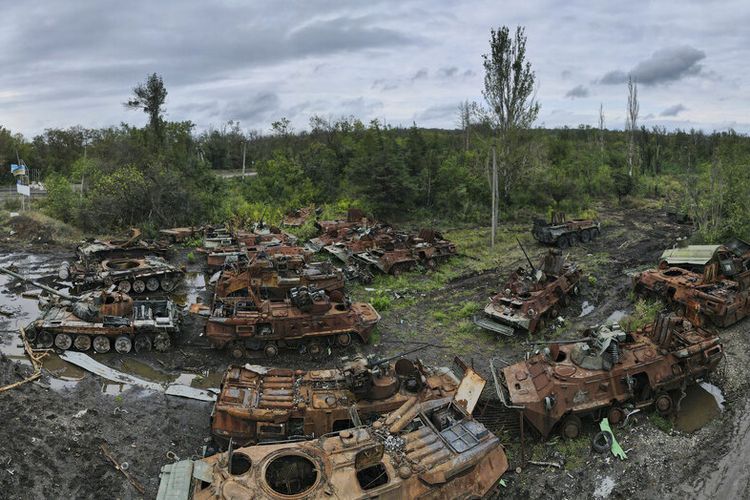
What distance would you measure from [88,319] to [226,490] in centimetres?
926

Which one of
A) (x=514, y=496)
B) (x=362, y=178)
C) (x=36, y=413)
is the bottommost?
(x=514, y=496)

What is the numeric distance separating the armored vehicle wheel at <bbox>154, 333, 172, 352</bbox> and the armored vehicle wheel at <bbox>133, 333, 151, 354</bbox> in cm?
21

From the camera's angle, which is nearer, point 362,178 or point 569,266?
point 569,266

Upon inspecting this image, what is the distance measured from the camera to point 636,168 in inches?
2025

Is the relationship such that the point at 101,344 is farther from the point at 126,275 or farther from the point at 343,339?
the point at 343,339

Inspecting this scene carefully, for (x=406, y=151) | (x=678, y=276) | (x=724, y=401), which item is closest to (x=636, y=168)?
(x=406, y=151)

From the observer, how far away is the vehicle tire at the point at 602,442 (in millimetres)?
9914

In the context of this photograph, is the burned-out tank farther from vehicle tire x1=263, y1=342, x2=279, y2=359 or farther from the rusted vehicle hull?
the rusted vehicle hull

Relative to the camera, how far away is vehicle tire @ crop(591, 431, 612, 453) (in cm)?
991

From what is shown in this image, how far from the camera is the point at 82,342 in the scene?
1397 cm

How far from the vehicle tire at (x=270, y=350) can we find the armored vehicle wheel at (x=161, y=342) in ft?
9.31

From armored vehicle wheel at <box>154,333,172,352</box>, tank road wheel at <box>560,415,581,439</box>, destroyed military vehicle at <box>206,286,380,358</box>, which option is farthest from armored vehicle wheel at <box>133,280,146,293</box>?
tank road wheel at <box>560,415,581,439</box>

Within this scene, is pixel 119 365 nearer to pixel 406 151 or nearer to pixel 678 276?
pixel 678 276

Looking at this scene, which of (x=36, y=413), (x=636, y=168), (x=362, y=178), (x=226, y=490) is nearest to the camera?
(x=226, y=490)
